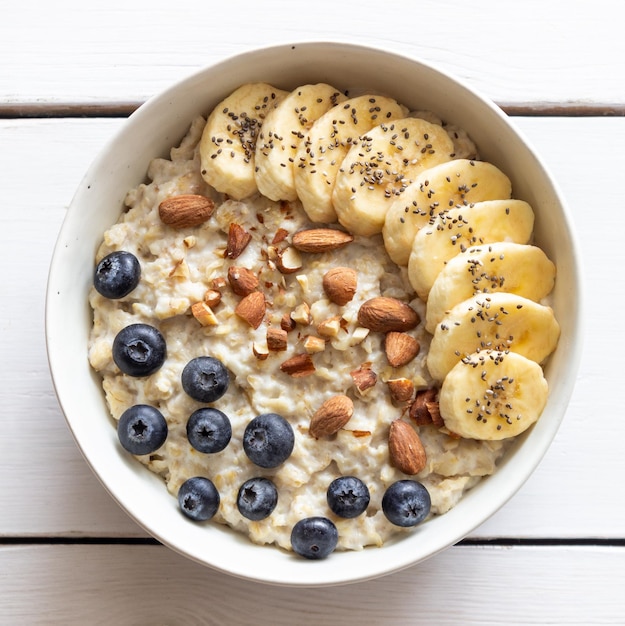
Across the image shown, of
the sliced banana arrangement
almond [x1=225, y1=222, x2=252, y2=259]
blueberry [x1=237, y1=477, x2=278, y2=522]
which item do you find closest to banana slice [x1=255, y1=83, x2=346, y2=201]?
the sliced banana arrangement

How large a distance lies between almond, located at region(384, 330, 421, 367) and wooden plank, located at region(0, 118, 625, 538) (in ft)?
1.95

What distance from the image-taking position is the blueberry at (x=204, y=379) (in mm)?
2004

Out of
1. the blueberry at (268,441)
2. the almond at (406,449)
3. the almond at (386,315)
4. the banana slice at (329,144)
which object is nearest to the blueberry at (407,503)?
the almond at (406,449)

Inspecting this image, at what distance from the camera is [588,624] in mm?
2285

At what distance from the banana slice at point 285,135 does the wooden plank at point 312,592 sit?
1089 millimetres

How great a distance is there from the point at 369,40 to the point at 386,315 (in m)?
0.90

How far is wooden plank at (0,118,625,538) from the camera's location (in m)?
2.32

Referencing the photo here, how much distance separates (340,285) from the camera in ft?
6.73

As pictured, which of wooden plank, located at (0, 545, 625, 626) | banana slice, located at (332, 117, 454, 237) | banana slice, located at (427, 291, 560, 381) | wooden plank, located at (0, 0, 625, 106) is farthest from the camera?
wooden plank, located at (0, 0, 625, 106)

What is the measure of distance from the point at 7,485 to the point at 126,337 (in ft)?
2.23

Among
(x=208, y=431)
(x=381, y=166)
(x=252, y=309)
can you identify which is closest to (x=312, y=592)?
(x=208, y=431)

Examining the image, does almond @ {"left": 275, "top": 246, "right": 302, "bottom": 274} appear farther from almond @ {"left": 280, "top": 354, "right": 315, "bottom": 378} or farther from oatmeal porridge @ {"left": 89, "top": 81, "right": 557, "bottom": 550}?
almond @ {"left": 280, "top": 354, "right": 315, "bottom": 378}

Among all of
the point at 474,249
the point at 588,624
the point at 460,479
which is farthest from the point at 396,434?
the point at 588,624

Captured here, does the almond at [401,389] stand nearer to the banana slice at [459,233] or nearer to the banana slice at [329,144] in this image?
the banana slice at [459,233]
